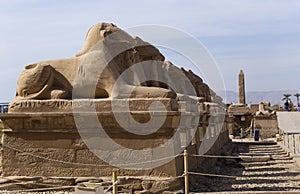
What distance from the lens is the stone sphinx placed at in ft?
25.0

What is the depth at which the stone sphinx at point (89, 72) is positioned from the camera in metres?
7.63

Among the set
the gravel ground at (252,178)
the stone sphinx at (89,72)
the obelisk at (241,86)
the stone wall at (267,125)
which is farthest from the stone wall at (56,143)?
the obelisk at (241,86)

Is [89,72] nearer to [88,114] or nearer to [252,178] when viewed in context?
[88,114]

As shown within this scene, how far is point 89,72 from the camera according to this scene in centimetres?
768

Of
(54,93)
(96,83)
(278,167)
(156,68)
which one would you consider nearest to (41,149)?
(54,93)

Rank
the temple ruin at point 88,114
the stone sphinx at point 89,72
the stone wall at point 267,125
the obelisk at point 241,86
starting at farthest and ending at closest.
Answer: the obelisk at point 241,86 → the stone wall at point 267,125 → the stone sphinx at point 89,72 → the temple ruin at point 88,114

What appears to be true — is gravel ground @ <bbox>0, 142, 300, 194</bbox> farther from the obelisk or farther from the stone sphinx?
the obelisk

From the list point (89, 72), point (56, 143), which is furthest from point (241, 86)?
point (56, 143)

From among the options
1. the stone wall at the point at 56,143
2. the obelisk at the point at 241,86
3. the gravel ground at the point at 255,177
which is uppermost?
the obelisk at the point at 241,86

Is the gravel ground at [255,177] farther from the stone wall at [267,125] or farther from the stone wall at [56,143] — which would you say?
the stone wall at [267,125]

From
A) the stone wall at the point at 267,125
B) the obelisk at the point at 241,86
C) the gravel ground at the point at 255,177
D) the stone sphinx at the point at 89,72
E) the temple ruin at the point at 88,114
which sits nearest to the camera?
the temple ruin at the point at 88,114

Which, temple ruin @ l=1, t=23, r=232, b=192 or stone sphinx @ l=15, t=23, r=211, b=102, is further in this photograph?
stone sphinx @ l=15, t=23, r=211, b=102

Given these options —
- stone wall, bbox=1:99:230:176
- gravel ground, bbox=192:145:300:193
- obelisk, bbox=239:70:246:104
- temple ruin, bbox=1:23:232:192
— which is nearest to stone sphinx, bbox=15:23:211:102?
temple ruin, bbox=1:23:232:192

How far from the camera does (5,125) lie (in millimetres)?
7766
